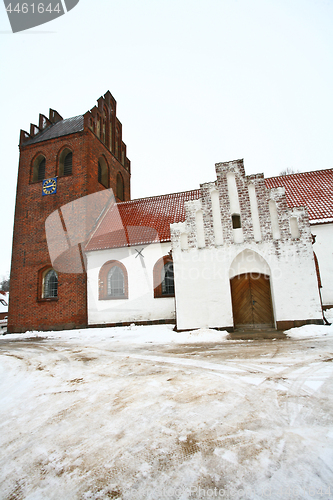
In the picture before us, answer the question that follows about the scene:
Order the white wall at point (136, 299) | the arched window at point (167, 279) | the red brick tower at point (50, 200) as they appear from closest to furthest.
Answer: the white wall at point (136, 299) < the arched window at point (167, 279) < the red brick tower at point (50, 200)

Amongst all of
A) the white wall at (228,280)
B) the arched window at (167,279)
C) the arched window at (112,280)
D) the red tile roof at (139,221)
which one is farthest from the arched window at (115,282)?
the white wall at (228,280)

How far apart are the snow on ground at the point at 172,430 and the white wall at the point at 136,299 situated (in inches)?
300

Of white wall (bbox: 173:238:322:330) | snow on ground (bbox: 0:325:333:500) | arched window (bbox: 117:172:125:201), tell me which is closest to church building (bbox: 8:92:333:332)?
white wall (bbox: 173:238:322:330)

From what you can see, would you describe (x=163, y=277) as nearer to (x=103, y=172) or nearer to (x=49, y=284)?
(x=49, y=284)

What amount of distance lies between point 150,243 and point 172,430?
11.1 meters

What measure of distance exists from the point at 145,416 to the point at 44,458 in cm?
111

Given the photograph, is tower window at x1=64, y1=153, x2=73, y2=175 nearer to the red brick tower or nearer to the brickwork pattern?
the red brick tower

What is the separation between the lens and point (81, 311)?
46.7ft

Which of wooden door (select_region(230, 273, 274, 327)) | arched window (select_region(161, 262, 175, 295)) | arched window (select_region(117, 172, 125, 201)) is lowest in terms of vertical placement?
wooden door (select_region(230, 273, 274, 327))

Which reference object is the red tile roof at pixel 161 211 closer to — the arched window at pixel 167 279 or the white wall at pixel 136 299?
the white wall at pixel 136 299

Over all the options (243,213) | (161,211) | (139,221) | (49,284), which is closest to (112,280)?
(139,221)

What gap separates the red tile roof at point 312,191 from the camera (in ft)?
41.7

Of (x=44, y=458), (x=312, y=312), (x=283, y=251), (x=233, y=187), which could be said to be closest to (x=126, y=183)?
(x=233, y=187)

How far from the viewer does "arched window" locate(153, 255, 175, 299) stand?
1365 cm
